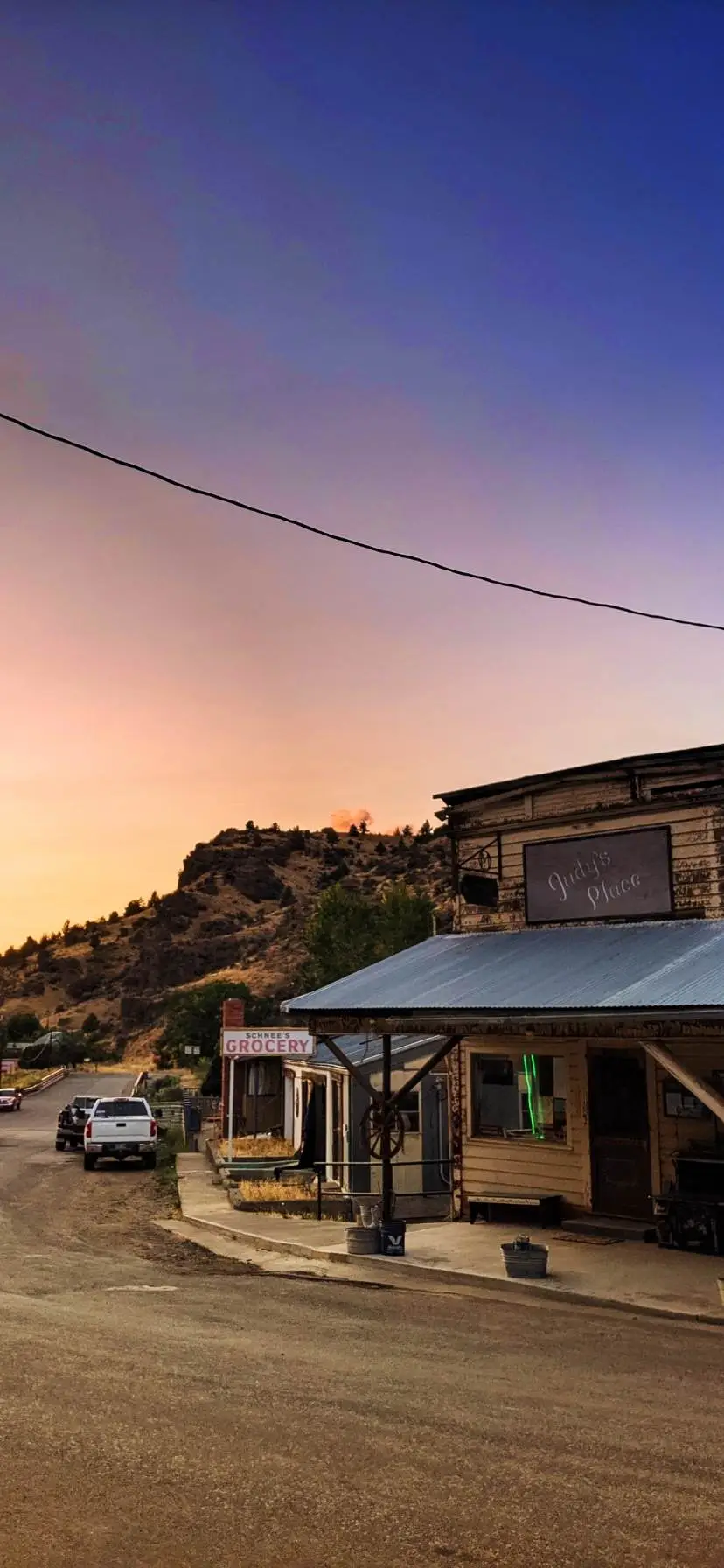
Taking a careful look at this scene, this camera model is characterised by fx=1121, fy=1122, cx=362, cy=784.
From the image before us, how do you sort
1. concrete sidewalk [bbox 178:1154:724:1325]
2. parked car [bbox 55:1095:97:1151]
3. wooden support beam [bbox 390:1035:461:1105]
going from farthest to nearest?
parked car [bbox 55:1095:97:1151] → wooden support beam [bbox 390:1035:461:1105] → concrete sidewalk [bbox 178:1154:724:1325]

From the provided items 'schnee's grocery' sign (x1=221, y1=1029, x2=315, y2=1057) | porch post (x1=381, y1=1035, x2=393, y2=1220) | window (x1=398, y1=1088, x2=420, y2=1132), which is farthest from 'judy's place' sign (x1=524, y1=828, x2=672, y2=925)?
'schnee's grocery' sign (x1=221, y1=1029, x2=315, y2=1057)

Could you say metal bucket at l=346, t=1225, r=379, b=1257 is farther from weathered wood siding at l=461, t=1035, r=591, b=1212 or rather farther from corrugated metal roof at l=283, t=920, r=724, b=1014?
weathered wood siding at l=461, t=1035, r=591, b=1212

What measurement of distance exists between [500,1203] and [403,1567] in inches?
488

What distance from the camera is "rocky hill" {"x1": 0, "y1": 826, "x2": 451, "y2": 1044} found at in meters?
114

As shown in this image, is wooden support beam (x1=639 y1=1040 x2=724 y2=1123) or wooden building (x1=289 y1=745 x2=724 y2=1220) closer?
wooden support beam (x1=639 y1=1040 x2=724 y2=1123)

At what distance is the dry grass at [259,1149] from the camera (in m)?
28.1

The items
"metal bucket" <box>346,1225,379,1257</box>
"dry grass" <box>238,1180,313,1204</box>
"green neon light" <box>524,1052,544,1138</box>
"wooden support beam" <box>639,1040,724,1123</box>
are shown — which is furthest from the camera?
"dry grass" <box>238,1180,313,1204</box>

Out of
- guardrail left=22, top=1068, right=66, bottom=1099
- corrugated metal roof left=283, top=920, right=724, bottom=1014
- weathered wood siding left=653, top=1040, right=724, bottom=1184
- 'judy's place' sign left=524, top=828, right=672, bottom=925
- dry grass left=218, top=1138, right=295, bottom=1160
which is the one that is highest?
'judy's place' sign left=524, top=828, right=672, bottom=925

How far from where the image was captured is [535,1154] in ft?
57.2

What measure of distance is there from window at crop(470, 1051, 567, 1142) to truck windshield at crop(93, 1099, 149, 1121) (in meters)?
13.2

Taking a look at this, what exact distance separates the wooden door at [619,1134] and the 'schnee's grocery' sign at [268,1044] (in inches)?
470

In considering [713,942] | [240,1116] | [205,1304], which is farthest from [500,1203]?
[240,1116]

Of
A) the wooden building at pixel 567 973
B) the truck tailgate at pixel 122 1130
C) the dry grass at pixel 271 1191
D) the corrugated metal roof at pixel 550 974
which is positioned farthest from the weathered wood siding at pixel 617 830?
the truck tailgate at pixel 122 1130

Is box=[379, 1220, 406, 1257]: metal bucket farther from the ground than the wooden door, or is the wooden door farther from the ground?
the wooden door
